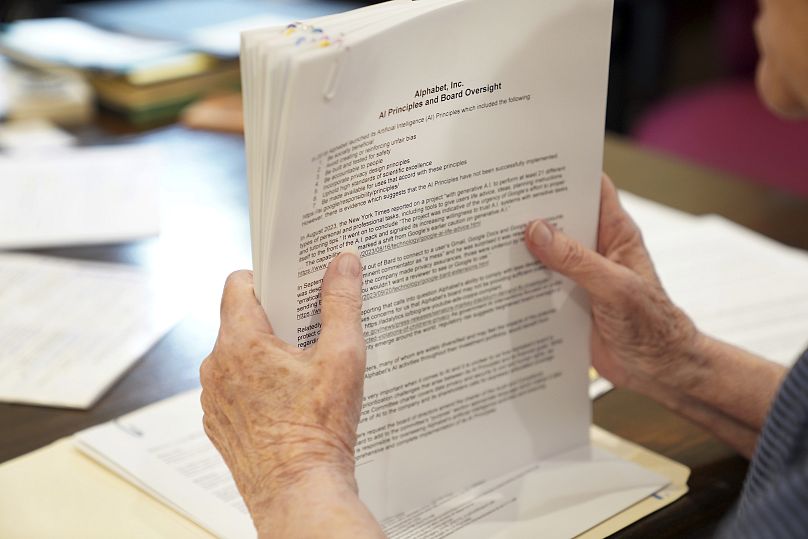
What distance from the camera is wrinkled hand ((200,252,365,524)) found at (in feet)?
1.99

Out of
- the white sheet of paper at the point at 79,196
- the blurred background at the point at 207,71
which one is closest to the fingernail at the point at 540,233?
the white sheet of paper at the point at 79,196

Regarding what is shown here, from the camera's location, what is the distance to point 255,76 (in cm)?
58

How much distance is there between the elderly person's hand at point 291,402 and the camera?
599 mm

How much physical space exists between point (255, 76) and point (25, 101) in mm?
1273

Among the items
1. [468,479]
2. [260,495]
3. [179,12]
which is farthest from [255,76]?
[179,12]

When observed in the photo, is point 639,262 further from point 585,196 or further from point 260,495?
point 260,495

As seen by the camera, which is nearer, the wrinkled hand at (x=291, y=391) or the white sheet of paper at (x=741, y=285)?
the wrinkled hand at (x=291, y=391)

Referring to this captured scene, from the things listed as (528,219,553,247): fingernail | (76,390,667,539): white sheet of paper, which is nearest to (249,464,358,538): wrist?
(76,390,667,539): white sheet of paper

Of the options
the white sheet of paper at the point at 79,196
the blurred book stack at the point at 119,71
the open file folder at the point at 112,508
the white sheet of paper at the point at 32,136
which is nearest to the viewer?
the open file folder at the point at 112,508

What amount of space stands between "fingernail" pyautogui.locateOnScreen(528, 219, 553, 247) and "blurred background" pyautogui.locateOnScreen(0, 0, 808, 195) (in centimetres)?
96

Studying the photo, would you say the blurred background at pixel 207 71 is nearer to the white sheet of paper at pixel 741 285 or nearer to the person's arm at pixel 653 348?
the white sheet of paper at pixel 741 285

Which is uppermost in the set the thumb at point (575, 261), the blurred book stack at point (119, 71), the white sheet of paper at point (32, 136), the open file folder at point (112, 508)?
the blurred book stack at point (119, 71)

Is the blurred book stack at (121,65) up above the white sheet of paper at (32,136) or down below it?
above

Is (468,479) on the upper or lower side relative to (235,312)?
lower
